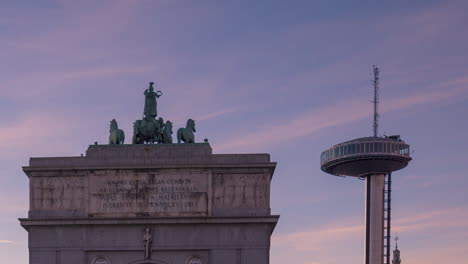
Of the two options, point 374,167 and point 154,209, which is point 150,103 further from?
point 374,167

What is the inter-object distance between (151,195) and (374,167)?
88292 mm

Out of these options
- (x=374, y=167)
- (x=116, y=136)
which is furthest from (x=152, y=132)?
(x=374, y=167)

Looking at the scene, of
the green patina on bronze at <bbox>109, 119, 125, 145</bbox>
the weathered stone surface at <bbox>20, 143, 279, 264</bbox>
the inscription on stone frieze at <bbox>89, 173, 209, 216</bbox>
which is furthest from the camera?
the green patina on bronze at <bbox>109, 119, 125, 145</bbox>

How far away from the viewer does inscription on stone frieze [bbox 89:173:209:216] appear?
68.6 meters

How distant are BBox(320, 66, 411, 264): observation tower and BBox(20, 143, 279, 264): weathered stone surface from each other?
8162 cm

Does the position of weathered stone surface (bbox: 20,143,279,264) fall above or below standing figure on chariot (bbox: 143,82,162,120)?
below

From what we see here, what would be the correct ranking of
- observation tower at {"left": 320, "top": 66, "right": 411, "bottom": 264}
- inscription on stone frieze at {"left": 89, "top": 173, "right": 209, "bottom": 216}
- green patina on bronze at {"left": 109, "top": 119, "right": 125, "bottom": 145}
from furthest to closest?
1. observation tower at {"left": 320, "top": 66, "right": 411, "bottom": 264}
2. green patina on bronze at {"left": 109, "top": 119, "right": 125, "bottom": 145}
3. inscription on stone frieze at {"left": 89, "top": 173, "right": 209, "bottom": 216}

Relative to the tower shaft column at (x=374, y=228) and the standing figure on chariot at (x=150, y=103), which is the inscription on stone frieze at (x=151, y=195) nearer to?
the standing figure on chariot at (x=150, y=103)

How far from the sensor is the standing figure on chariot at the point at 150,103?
73.2 meters

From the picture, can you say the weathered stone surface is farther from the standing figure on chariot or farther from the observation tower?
the observation tower

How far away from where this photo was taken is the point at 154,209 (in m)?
68.6

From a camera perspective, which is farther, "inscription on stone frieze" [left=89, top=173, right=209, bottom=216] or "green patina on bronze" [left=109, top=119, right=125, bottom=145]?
"green patina on bronze" [left=109, top=119, right=125, bottom=145]

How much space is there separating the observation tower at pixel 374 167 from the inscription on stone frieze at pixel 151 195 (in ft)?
273

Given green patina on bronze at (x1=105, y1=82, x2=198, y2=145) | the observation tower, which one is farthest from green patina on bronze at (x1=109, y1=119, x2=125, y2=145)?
the observation tower
